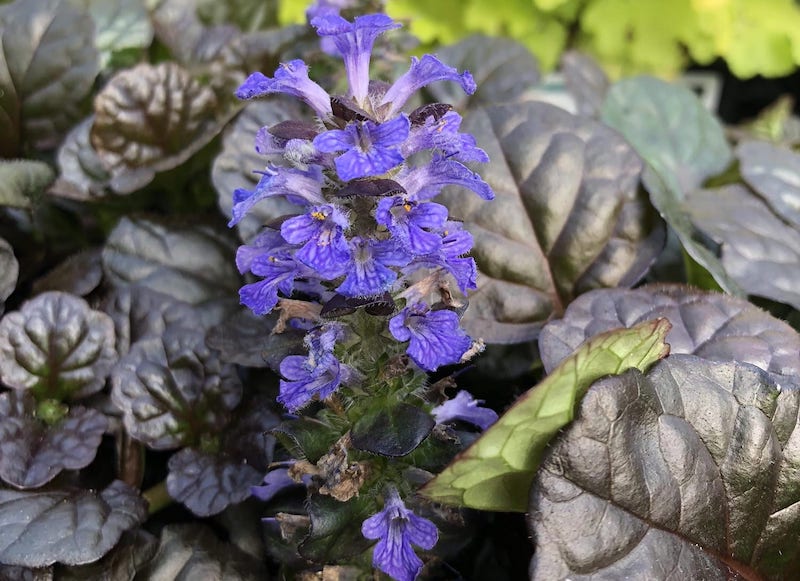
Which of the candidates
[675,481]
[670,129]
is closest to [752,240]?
[670,129]

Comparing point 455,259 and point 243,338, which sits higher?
point 455,259

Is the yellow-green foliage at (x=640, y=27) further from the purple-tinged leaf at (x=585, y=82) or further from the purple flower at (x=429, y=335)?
the purple flower at (x=429, y=335)

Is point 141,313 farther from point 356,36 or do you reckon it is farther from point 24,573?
point 356,36

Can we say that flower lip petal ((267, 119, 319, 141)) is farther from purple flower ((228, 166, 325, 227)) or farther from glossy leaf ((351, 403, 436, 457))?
glossy leaf ((351, 403, 436, 457))

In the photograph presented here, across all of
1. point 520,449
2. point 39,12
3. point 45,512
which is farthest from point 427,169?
point 39,12

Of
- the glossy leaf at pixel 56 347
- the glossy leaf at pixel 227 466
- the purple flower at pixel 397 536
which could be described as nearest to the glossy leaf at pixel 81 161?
the glossy leaf at pixel 56 347

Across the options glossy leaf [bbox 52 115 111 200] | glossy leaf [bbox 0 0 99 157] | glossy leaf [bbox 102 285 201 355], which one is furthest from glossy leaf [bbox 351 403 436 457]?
glossy leaf [bbox 0 0 99 157]
